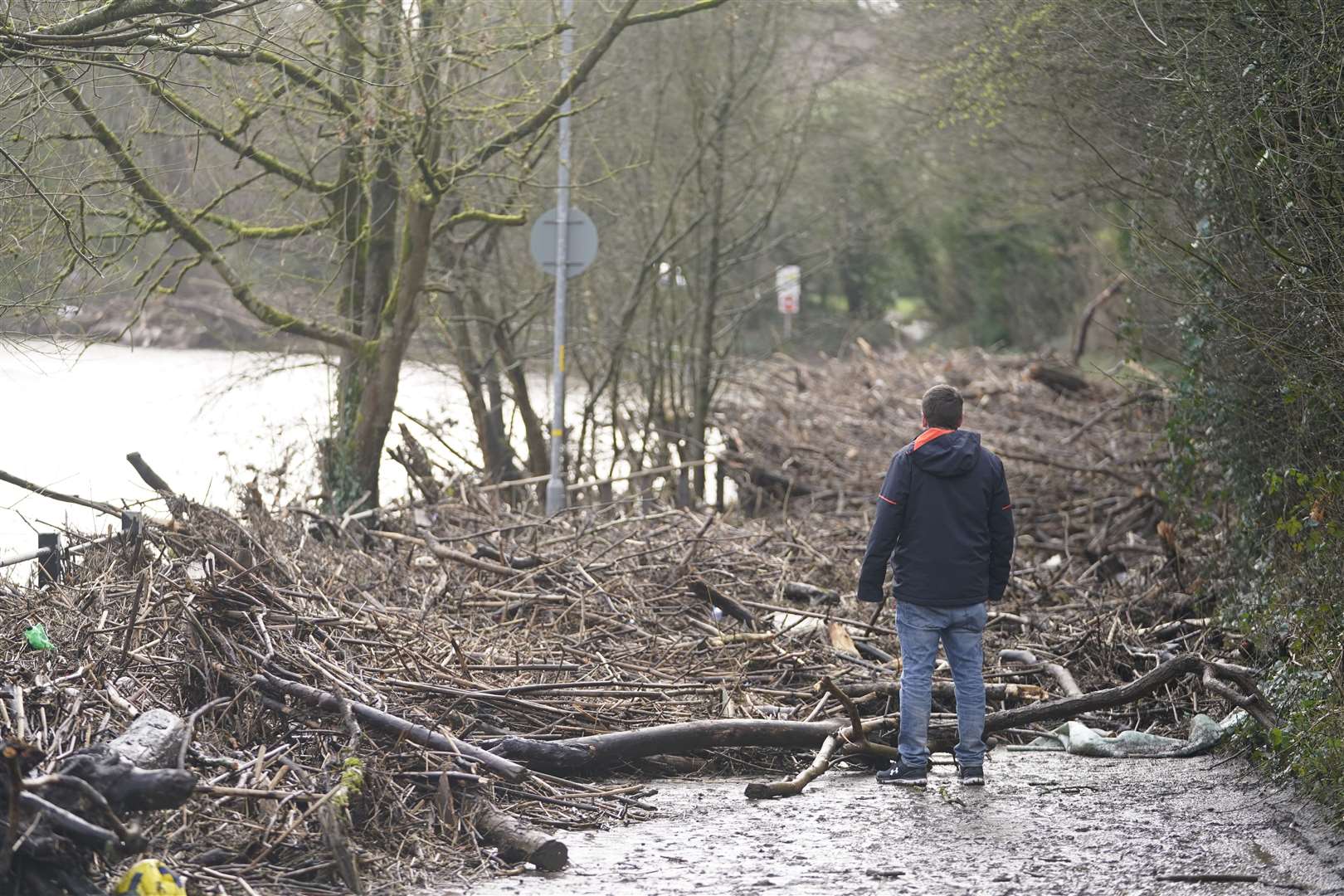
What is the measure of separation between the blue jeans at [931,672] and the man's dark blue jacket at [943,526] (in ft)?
0.27

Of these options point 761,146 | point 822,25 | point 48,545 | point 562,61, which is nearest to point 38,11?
point 48,545

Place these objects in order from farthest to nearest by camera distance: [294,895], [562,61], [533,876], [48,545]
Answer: [562,61], [48,545], [533,876], [294,895]

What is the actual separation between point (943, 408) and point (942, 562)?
76cm

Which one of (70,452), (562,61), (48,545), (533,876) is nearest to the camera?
(533,876)

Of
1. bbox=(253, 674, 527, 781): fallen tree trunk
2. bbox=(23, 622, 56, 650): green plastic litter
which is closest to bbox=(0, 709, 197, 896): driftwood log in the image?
bbox=(253, 674, 527, 781): fallen tree trunk

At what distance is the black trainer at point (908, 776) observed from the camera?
702cm

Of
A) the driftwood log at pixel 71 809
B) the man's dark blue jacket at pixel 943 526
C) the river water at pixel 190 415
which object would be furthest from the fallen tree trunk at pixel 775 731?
the river water at pixel 190 415

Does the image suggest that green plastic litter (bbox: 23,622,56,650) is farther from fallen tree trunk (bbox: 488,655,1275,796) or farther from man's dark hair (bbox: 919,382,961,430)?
man's dark hair (bbox: 919,382,961,430)

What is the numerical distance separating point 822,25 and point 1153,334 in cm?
1057

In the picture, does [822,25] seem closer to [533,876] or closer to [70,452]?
[70,452]

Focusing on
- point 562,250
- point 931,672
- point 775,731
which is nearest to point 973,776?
point 931,672

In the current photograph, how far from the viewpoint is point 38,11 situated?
7613 mm

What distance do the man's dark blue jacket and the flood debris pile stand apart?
Answer: 2.97ft

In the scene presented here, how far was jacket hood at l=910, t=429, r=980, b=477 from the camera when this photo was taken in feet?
22.8
